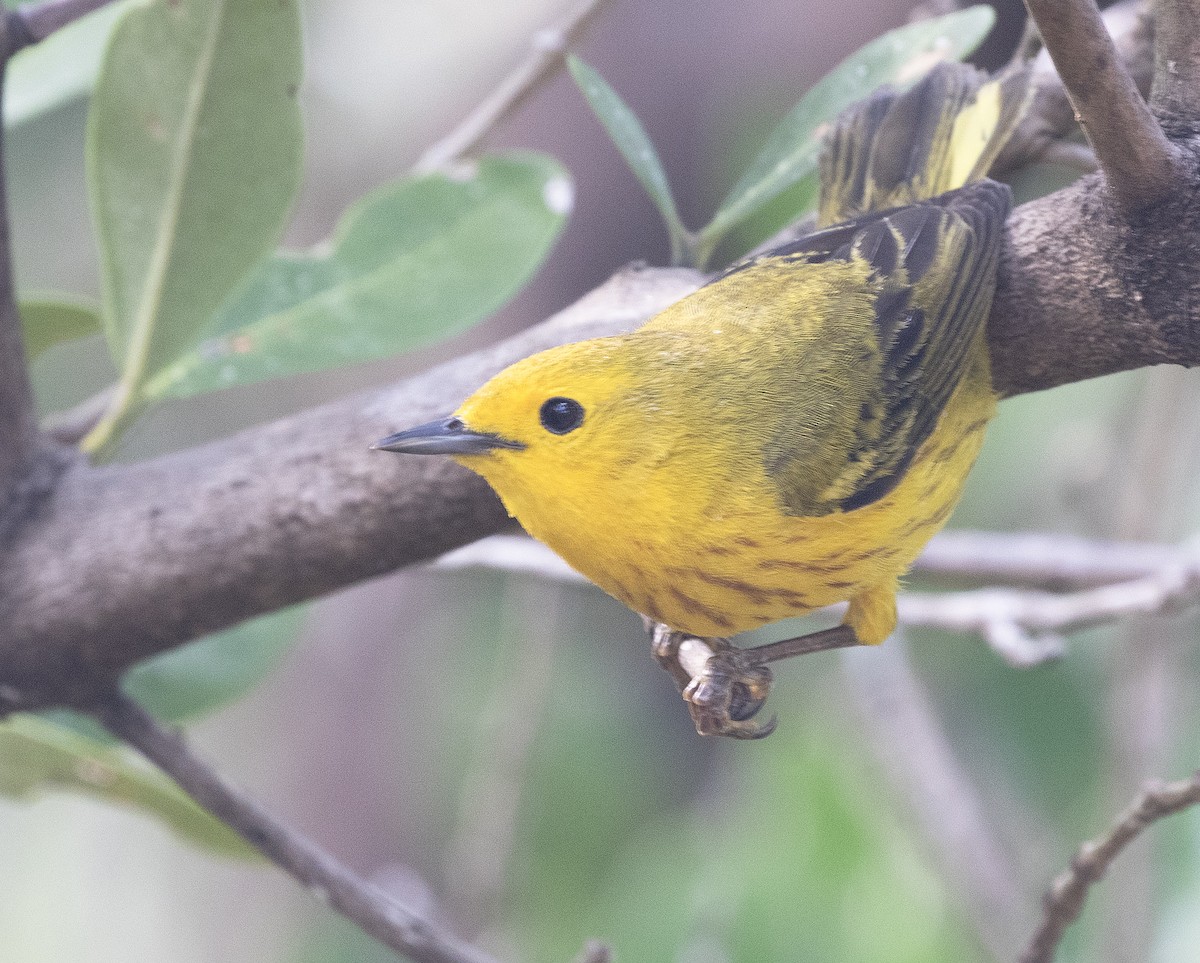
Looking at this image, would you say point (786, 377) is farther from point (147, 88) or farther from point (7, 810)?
point (7, 810)

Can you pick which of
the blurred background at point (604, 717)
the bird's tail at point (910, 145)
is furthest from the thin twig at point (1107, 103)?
the blurred background at point (604, 717)

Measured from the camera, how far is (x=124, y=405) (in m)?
2.05

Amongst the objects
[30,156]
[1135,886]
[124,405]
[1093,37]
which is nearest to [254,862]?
[124,405]

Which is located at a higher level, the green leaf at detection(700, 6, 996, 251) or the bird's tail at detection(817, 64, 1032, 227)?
the green leaf at detection(700, 6, 996, 251)

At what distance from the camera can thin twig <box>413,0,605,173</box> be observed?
2162mm

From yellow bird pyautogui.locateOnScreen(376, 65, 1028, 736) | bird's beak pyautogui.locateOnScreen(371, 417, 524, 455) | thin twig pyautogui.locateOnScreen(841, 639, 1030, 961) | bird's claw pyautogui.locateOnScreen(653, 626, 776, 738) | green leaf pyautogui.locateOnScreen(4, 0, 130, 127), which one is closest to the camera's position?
bird's claw pyautogui.locateOnScreen(653, 626, 776, 738)

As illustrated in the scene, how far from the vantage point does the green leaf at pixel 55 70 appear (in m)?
2.23

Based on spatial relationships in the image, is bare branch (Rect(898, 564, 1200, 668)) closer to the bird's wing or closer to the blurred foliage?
the bird's wing

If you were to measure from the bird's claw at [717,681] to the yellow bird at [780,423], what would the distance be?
0.02m

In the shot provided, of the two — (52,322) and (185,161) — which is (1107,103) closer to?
(185,161)

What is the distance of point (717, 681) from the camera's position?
1.46 m

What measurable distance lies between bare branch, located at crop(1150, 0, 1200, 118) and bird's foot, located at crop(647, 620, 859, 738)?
743 millimetres

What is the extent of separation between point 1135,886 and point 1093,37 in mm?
1543

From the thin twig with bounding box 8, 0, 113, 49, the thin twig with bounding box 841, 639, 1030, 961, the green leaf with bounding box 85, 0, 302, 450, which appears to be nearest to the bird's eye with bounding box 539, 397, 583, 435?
the green leaf with bounding box 85, 0, 302, 450
